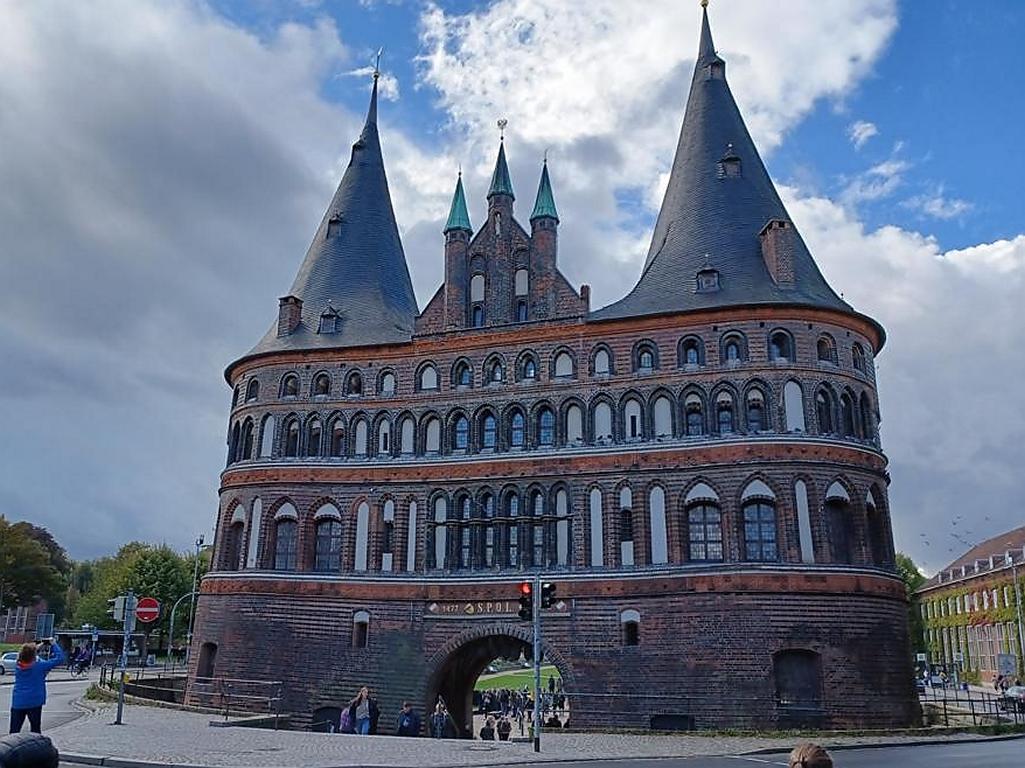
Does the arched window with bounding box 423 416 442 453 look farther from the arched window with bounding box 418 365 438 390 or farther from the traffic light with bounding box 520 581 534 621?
the traffic light with bounding box 520 581 534 621

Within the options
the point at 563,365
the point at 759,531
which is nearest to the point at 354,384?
the point at 563,365

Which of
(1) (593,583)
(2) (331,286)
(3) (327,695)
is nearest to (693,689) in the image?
(1) (593,583)

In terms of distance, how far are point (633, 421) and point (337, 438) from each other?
11.6 meters

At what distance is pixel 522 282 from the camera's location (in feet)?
115

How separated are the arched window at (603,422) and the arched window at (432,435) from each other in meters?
6.02

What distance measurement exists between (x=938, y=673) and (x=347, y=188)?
2593 inches

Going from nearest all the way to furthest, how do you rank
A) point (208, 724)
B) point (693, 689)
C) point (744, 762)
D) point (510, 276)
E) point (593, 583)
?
point (744, 762)
point (208, 724)
point (693, 689)
point (593, 583)
point (510, 276)

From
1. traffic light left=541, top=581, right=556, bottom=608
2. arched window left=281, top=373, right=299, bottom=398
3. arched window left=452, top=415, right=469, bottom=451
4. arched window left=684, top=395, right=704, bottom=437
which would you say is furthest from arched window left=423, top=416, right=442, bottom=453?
traffic light left=541, top=581, right=556, bottom=608

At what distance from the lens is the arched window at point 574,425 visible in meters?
32.7

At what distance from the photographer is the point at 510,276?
115 feet

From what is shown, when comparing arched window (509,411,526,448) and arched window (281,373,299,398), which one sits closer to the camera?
arched window (509,411,526,448)

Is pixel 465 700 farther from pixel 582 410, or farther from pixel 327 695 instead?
pixel 582 410

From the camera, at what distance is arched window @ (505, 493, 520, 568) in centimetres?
3248

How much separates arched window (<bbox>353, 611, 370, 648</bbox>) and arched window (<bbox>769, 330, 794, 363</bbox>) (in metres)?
16.9
